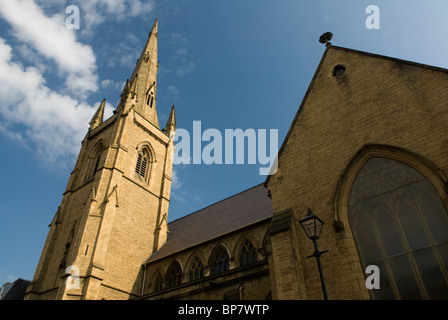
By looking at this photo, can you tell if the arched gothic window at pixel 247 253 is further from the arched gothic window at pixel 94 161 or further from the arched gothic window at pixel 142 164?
the arched gothic window at pixel 94 161

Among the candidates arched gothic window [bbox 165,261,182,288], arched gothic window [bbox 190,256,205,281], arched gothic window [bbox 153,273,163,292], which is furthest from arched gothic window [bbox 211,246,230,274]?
arched gothic window [bbox 153,273,163,292]

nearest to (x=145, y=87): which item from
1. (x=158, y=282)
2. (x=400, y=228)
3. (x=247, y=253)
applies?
(x=158, y=282)

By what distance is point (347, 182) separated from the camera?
8.55 m

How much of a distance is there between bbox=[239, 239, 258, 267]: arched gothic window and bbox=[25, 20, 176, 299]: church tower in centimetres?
780

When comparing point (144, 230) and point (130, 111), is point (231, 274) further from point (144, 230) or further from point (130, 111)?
Result: point (130, 111)

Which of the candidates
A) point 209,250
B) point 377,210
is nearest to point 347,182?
point 377,210

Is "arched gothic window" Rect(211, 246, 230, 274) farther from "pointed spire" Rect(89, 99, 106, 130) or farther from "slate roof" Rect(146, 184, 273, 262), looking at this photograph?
"pointed spire" Rect(89, 99, 106, 130)

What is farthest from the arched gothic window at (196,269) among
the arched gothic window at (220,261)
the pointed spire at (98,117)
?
the pointed spire at (98,117)

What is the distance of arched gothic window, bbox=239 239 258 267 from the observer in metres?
16.0

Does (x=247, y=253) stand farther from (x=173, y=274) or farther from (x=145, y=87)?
(x=145, y=87)

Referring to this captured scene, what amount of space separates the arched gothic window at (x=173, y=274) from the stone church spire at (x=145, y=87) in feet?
42.9

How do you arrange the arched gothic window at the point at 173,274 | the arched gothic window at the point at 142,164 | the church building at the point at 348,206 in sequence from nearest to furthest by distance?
the church building at the point at 348,206, the arched gothic window at the point at 173,274, the arched gothic window at the point at 142,164

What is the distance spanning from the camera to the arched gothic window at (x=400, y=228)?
673 cm

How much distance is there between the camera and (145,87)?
3100cm
